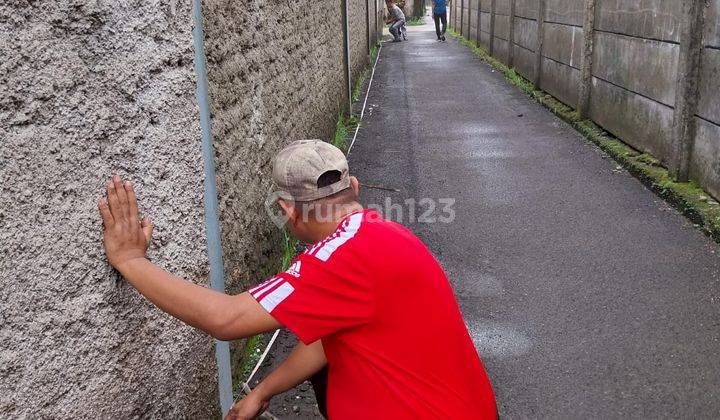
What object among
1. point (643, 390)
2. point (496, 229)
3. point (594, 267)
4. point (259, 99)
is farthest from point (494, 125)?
point (643, 390)

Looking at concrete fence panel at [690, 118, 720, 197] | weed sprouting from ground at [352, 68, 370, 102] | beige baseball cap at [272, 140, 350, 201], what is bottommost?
weed sprouting from ground at [352, 68, 370, 102]

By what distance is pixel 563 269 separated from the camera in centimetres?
510

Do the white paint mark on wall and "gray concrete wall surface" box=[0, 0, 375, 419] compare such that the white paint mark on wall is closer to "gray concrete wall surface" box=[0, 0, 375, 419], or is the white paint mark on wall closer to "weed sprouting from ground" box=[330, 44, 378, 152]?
"gray concrete wall surface" box=[0, 0, 375, 419]

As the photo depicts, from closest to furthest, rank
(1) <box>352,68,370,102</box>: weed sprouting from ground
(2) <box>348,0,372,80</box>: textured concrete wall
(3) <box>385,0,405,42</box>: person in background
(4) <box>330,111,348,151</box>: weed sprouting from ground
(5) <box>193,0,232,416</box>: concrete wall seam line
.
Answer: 1. (5) <box>193,0,232,416</box>: concrete wall seam line
2. (4) <box>330,111,348,151</box>: weed sprouting from ground
3. (1) <box>352,68,370,102</box>: weed sprouting from ground
4. (2) <box>348,0,372,80</box>: textured concrete wall
5. (3) <box>385,0,405,42</box>: person in background

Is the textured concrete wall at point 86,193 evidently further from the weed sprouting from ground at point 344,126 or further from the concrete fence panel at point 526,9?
the concrete fence panel at point 526,9

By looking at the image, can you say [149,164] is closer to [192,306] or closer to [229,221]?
[192,306]

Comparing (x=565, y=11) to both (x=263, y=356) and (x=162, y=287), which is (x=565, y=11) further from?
(x=162, y=287)

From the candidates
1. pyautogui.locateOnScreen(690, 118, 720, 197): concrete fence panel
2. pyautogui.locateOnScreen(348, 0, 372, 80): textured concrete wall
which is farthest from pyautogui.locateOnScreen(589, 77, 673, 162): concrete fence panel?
pyautogui.locateOnScreen(348, 0, 372, 80): textured concrete wall

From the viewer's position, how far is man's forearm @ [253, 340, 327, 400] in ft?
7.77

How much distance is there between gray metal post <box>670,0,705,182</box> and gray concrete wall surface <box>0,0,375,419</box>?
195 inches

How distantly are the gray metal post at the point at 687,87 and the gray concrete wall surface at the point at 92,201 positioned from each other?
16.2ft

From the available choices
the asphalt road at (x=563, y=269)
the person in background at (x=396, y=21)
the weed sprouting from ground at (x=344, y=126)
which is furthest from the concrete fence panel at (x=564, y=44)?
the person in background at (x=396, y=21)

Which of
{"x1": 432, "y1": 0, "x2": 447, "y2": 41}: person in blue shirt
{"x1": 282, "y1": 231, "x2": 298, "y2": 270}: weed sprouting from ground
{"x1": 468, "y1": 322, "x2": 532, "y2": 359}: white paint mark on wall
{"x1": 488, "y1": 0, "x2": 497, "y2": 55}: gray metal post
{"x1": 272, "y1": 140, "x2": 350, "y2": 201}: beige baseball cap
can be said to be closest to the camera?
{"x1": 272, "y1": 140, "x2": 350, "y2": 201}: beige baseball cap

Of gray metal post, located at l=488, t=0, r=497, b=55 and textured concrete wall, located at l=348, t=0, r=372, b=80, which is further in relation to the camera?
gray metal post, located at l=488, t=0, r=497, b=55
